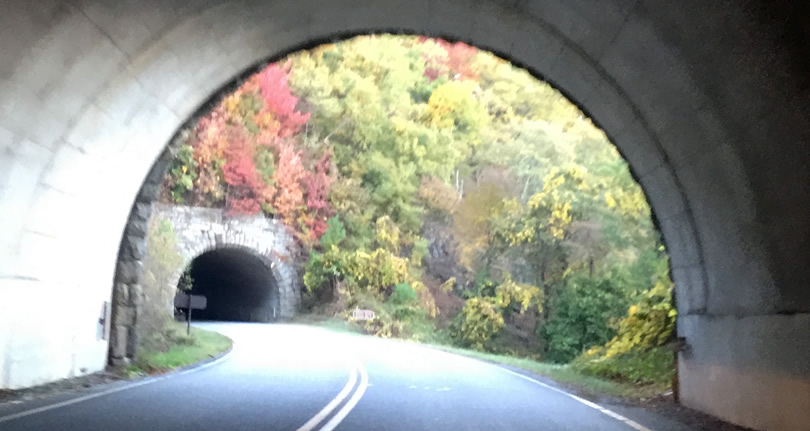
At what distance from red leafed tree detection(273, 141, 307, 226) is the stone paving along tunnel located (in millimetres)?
21624

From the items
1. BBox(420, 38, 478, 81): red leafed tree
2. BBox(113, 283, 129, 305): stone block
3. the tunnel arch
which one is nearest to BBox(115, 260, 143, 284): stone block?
BBox(113, 283, 129, 305): stone block

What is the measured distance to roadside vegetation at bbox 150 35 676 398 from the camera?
27094 mm

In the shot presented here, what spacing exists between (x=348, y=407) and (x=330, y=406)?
0.23 metres

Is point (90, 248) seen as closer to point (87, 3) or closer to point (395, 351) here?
point (87, 3)

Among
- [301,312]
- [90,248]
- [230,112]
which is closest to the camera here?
[90,248]

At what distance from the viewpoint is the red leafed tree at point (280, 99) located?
109ft

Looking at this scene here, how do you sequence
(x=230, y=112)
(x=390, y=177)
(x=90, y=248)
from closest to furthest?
(x=90, y=248) < (x=230, y=112) < (x=390, y=177)

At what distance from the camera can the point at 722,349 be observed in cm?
963

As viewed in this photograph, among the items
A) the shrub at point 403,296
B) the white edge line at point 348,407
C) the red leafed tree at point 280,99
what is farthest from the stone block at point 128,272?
the shrub at point 403,296

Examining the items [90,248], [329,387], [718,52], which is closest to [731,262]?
[718,52]

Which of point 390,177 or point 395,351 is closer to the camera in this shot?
point 395,351

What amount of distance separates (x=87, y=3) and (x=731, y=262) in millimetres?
8075

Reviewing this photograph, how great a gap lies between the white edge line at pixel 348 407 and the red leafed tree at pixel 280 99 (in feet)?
70.9

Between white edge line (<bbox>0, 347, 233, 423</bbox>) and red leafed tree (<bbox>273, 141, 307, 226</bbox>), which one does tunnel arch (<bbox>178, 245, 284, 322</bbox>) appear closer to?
red leafed tree (<bbox>273, 141, 307, 226</bbox>)
